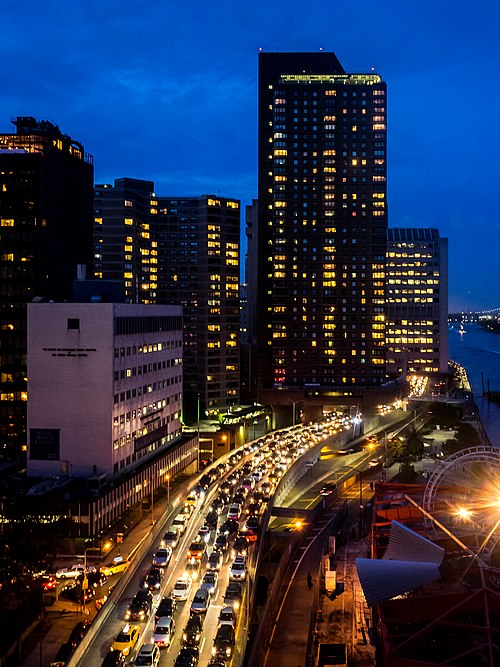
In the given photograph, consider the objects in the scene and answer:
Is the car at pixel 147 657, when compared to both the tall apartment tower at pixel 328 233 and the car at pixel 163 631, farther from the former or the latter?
the tall apartment tower at pixel 328 233

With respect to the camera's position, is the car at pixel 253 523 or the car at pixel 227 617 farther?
the car at pixel 253 523

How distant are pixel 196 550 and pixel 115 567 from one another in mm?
6955

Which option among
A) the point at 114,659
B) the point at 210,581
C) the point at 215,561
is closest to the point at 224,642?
the point at 114,659

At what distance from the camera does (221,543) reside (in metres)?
43.4

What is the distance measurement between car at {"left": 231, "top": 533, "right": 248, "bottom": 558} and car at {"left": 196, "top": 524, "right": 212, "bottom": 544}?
185 cm

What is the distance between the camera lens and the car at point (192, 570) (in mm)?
37766

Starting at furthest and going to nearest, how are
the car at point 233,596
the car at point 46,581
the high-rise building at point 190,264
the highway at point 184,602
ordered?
the high-rise building at point 190,264 → the car at point 46,581 → the car at point 233,596 → the highway at point 184,602

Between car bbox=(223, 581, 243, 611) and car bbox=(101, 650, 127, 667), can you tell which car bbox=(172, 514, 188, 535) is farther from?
car bbox=(101, 650, 127, 667)

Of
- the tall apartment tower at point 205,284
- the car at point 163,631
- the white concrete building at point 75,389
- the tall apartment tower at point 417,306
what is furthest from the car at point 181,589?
the tall apartment tower at point 417,306

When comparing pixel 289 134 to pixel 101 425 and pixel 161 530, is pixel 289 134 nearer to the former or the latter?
pixel 101 425

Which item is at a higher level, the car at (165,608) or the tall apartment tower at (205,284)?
the tall apartment tower at (205,284)

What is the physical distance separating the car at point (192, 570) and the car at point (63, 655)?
7200 mm

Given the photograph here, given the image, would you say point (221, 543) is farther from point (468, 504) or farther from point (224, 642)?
point (468, 504)

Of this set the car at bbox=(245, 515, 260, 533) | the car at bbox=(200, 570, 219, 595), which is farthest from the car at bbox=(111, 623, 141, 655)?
the car at bbox=(245, 515, 260, 533)
